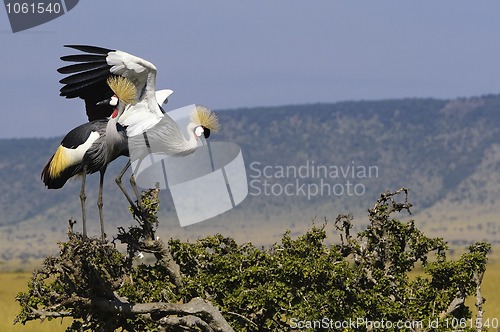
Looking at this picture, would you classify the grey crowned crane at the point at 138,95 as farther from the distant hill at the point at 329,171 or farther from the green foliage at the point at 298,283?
the distant hill at the point at 329,171

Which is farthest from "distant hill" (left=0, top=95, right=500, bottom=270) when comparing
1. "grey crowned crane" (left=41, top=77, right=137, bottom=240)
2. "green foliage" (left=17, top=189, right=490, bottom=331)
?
"grey crowned crane" (left=41, top=77, right=137, bottom=240)

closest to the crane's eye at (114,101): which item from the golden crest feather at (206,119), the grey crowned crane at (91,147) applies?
the grey crowned crane at (91,147)

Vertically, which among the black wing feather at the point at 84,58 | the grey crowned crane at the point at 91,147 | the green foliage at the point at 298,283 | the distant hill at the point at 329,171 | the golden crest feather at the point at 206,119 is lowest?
the green foliage at the point at 298,283

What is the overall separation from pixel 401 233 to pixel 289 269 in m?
1.75

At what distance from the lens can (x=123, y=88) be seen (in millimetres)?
13414

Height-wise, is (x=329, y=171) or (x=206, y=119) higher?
(x=329, y=171)

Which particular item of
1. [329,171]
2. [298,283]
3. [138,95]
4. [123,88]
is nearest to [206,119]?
[138,95]

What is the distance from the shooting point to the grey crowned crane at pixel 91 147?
13.0 meters

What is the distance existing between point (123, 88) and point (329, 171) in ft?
295

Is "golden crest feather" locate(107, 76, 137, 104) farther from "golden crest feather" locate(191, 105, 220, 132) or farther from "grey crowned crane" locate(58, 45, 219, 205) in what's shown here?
"golden crest feather" locate(191, 105, 220, 132)

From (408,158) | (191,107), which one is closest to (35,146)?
(408,158)

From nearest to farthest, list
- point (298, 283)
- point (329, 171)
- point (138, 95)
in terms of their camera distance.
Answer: point (298, 283) < point (138, 95) < point (329, 171)

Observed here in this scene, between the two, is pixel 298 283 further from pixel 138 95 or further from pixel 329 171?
pixel 329 171

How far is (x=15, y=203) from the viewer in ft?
429
